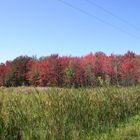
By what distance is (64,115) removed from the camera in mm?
9195

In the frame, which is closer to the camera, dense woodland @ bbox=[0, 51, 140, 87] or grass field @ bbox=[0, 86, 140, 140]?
grass field @ bbox=[0, 86, 140, 140]

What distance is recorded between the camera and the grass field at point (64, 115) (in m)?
8.00

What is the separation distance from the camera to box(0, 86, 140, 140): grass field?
8.00m

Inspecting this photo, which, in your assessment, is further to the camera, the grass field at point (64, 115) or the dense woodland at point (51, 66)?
the dense woodland at point (51, 66)

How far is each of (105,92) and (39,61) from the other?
3379 inches

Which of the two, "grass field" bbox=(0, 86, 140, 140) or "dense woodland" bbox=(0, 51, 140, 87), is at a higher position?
"dense woodland" bbox=(0, 51, 140, 87)

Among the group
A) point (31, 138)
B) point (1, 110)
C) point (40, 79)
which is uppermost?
point (40, 79)

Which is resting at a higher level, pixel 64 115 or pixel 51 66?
pixel 51 66

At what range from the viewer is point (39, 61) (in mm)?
98375

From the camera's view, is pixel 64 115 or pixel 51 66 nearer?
pixel 64 115

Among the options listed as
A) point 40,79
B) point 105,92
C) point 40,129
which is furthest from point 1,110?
point 40,79

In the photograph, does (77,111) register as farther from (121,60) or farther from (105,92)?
(121,60)

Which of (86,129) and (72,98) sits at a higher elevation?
(72,98)

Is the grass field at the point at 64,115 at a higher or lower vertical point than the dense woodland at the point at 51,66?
lower
